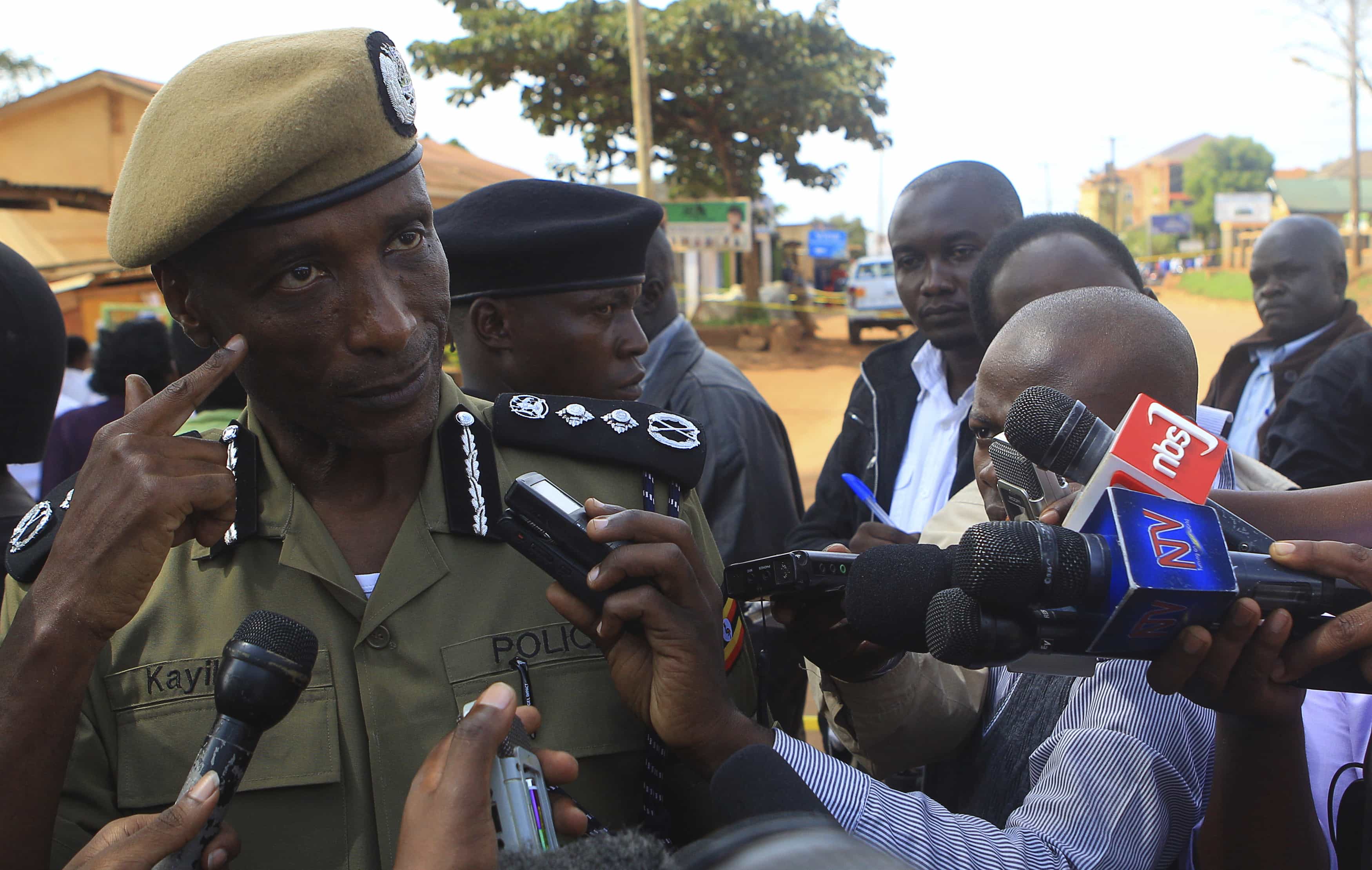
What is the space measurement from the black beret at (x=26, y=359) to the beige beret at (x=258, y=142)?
27.1 inches

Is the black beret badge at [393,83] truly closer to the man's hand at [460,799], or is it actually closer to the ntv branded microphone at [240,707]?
the ntv branded microphone at [240,707]

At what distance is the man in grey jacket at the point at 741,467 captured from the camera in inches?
118

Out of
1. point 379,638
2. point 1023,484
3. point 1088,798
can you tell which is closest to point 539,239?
point 379,638

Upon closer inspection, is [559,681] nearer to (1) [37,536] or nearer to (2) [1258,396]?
(1) [37,536]

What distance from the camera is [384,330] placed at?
161 cm

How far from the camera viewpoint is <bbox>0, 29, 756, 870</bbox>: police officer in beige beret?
150 cm

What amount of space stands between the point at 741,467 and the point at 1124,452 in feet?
6.65

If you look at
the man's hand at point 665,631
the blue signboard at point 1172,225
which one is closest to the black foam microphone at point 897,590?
the man's hand at point 665,631

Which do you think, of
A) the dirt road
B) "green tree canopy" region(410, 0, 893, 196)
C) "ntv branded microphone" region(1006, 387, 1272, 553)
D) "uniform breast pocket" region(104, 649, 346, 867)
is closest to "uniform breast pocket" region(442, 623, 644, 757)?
"uniform breast pocket" region(104, 649, 346, 867)

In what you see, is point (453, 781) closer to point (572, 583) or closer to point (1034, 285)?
point (572, 583)

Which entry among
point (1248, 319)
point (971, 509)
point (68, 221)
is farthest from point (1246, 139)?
point (971, 509)

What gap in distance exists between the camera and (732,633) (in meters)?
1.65

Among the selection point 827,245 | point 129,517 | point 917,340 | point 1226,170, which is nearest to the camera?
A: point 129,517

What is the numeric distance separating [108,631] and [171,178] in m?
0.68
